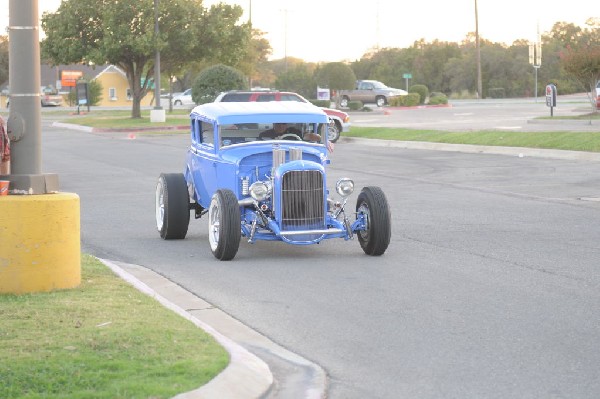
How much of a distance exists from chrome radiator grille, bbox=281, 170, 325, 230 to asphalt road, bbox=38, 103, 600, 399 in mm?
417

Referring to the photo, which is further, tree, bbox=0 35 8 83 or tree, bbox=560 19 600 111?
tree, bbox=0 35 8 83

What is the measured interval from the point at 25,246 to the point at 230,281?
2388 mm

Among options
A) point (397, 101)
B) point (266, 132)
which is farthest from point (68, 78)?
point (266, 132)

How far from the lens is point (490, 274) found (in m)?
10.9

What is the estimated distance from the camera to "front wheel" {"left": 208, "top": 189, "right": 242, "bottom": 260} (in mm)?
11625

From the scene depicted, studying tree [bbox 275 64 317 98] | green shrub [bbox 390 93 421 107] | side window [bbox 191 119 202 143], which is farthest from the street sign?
tree [bbox 275 64 317 98]

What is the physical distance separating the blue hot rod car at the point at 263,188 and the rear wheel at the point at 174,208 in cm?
1

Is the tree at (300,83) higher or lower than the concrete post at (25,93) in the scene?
higher

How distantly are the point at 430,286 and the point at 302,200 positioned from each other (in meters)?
2.16

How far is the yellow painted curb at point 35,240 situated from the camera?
29.3 feet

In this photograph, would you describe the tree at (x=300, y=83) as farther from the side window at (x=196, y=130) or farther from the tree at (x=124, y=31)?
the side window at (x=196, y=130)

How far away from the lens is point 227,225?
38.0 ft

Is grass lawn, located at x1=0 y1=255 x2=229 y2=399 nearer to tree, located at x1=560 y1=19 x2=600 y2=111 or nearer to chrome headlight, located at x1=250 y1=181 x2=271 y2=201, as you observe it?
chrome headlight, located at x1=250 y1=181 x2=271 y2=201

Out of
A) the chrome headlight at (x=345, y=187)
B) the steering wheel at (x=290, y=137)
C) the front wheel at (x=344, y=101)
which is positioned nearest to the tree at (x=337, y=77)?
the front wheel at (x=344, y=101)
